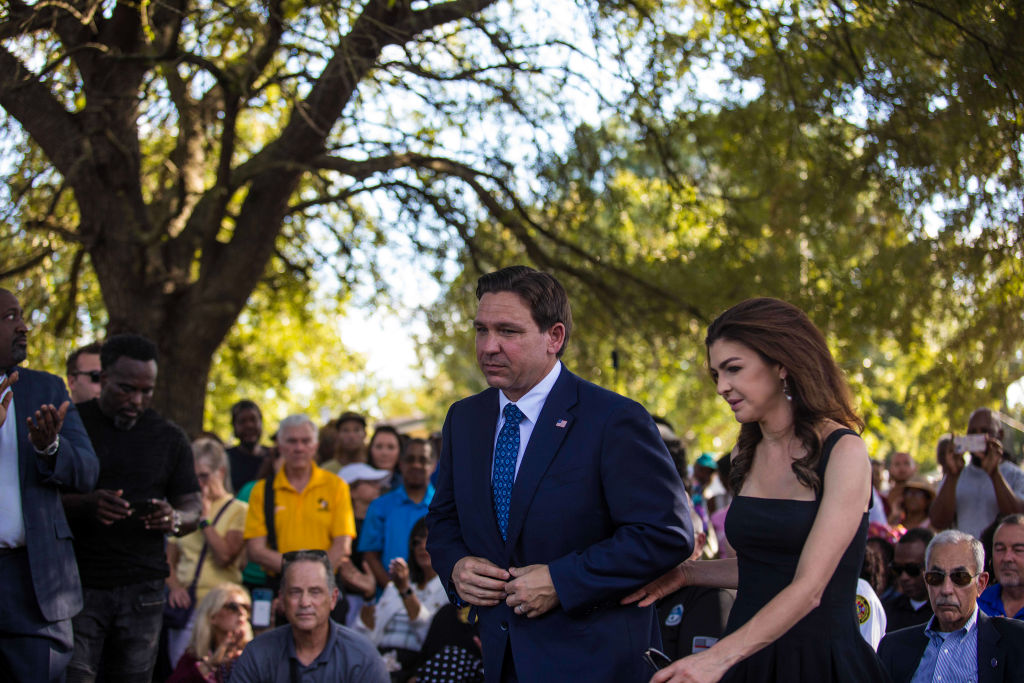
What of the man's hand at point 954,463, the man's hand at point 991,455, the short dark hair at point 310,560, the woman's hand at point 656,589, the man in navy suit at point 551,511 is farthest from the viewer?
the man's hand at point 954,463

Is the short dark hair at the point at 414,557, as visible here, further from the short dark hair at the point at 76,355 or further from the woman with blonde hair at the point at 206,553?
the short dark hair at the point at 76,355

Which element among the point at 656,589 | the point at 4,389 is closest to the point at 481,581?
the point at 656,589

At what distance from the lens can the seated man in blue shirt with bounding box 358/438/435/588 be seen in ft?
24.6

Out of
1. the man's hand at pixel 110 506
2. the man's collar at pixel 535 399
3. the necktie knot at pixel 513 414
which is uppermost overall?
the man's collar at pixel 535 399

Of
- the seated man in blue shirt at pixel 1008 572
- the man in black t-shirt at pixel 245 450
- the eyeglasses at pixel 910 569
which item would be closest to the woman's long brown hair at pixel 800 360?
the seated man in blue shirt at pixel 1008 572

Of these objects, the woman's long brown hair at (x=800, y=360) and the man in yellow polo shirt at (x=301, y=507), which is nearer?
the woman's long brown hair at (x=800, y=360)

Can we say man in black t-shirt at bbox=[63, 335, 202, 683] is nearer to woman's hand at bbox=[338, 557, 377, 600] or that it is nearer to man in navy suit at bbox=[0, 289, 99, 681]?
man in navy suit at bbox=[0, 289, 99, 681]

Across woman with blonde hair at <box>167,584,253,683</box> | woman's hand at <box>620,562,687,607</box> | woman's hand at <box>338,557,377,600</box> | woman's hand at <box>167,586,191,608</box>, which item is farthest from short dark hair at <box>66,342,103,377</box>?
woman's hand at <box>620,562,687,607</box>

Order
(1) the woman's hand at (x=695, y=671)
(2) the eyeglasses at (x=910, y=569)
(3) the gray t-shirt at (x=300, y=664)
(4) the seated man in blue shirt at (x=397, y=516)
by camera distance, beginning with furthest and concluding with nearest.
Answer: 1. (4) the seated man in blue shirt at (x=397, y=516)
2. (2) the eyeglasses at (x=910, y=569)
3. (3) the gray t-shirt at (x=300, y=664)
4. (1) the woman's hand at (x=695, y=671)

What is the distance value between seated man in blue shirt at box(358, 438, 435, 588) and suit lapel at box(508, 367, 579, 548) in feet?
Result: 13.7

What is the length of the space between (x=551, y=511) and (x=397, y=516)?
4.49m

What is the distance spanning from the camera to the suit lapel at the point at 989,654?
4406 mm

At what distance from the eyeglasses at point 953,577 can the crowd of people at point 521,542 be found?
0.03 feet

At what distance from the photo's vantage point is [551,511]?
324 cm
